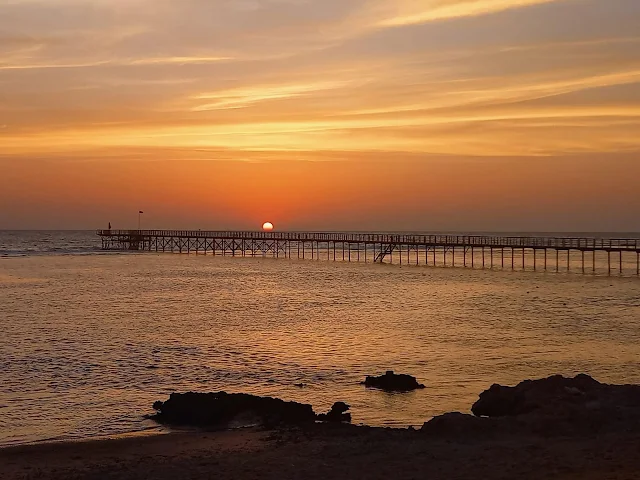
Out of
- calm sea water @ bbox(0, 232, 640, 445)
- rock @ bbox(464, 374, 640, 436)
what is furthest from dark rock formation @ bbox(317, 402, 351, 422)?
rock @ bbox(464, 374, 640, 436)

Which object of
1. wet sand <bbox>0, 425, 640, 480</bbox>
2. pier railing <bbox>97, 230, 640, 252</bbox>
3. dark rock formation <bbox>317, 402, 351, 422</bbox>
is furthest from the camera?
pier railing <bbox>97, 230, 640, 252</bbox>

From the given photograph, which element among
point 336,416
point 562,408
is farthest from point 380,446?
point 562,408

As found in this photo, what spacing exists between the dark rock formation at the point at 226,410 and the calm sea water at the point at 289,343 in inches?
39.0

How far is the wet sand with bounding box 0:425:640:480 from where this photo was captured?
38.9 ft

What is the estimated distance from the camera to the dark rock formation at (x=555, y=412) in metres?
14.3

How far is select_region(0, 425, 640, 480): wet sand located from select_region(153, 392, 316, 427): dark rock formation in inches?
38.9

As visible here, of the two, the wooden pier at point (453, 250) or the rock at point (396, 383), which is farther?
the wooden pier at point (453, 250)

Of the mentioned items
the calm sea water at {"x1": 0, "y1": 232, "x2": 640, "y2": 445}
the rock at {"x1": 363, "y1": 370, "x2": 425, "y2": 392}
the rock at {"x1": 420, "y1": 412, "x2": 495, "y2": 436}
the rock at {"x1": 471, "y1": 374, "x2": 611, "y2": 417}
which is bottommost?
the calm sea water at {"x1": 0, "y1": 232, "x2": 640, "y2": 445}

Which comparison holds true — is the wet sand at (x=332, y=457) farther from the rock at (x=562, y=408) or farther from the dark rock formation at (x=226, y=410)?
the dark rock formation at (x=226, y=410)

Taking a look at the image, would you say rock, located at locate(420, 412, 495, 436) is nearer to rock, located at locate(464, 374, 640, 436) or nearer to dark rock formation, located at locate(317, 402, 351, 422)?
rock, located at locate(464, 374, 640, 436)

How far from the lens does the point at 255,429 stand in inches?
633

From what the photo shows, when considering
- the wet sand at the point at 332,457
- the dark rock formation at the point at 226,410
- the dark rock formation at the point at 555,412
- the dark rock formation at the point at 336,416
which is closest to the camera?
the wet sand at the point at 332,457

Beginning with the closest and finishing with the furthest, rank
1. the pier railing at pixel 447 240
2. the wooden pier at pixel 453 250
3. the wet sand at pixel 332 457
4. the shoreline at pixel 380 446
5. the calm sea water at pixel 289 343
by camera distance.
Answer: the wet sand at pixel 332 457 → the shoreline at pixel 380 446 → the calm sea water at pixel 289 343 → the pier railing at pixel 447 240 → the wooden pier at pixel 453 250

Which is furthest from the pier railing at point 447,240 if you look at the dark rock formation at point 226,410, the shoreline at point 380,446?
the dark rock formation at point 226,410
